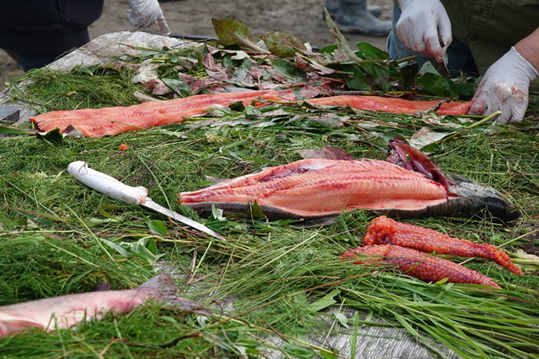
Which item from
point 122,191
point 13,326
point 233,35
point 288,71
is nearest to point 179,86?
point 233,35

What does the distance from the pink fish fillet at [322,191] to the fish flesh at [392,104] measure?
1.01 meters

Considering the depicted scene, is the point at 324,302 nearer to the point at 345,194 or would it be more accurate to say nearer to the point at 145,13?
the point at 345,194

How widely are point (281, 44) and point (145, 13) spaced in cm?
179

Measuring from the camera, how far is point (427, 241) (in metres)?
2.23

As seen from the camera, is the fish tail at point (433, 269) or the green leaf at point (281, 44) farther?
the green leaf at point (281, 44)

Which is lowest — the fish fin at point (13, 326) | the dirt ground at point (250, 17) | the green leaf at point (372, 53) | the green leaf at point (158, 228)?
the dirt ground at point (250, 17)

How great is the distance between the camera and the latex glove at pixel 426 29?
12.2 ft

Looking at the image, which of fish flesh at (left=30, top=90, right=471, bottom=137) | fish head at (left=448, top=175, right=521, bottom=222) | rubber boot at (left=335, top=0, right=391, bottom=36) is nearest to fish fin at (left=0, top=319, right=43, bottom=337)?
fish flesh at (left=30, top=90, right=471, bottom=137)

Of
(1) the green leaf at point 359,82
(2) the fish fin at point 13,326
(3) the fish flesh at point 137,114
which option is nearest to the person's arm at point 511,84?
(1) the green leaf at point 359,82

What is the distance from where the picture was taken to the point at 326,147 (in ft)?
9.53

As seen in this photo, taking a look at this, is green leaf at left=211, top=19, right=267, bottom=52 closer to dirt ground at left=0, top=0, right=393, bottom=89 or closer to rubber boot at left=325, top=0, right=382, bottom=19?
dirt ground at left=0, top=0, right=393, bottom=89

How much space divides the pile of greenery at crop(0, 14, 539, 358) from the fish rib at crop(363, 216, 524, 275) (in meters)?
0.06

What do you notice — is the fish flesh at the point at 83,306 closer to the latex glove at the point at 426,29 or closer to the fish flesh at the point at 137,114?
the fish flesh at the point at 137,114

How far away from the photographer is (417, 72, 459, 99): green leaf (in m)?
3.81
